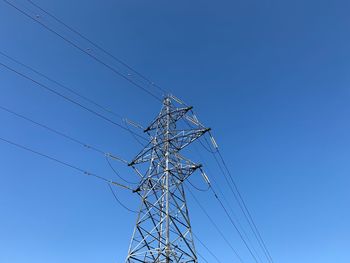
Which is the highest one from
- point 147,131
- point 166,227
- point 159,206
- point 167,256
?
point 147,131

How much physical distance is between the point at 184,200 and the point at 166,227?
2.48 m

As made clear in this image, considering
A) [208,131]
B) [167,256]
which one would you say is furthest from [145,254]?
[208,131]

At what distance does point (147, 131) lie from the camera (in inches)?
814

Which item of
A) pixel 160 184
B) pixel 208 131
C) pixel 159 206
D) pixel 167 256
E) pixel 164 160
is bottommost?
pixel 167 256

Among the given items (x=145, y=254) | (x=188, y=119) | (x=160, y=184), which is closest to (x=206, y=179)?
(x=160, y=184)

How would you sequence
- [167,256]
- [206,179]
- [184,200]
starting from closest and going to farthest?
[167,256]
[184,200]
[206,179]

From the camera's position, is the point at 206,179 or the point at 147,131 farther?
the point at 147,131

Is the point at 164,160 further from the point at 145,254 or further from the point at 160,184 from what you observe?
the point at 145,254

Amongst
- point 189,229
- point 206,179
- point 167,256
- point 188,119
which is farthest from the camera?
point 188,119

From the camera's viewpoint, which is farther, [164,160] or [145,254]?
[164,160]

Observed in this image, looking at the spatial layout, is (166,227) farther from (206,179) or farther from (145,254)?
(206,179)

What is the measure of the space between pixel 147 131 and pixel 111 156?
3348 mm

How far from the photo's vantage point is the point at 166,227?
14.5 metres

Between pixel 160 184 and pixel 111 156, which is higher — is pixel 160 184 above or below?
below
